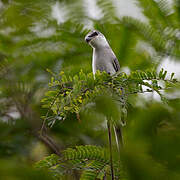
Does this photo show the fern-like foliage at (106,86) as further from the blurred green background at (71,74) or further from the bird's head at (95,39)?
the bird's head at (95,39)

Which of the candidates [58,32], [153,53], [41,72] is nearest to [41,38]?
[41,72]

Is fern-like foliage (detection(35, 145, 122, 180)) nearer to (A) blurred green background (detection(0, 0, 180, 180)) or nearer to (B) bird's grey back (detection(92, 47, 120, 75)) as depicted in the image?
(A) blurred green background (detection(0, 0, 180, 180))

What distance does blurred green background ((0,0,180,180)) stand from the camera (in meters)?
0.27

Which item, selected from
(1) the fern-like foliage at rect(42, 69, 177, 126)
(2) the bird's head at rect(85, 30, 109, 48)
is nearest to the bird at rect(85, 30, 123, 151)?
(2) the bird's head at rect(85, 30, 109, 48)

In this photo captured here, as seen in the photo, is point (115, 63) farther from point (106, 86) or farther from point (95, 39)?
point (106, 86)

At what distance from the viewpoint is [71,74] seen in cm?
135

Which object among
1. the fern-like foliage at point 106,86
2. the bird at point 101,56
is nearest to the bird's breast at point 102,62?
the bird at point 101,56

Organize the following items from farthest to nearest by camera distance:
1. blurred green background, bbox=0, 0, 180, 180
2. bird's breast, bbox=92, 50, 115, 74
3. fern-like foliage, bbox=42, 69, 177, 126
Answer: bird's breast, bbox=92, 50, 115, 74 → fern-like foliage, bbox=42, 69, 177, 126 → blurred green background, bbox=0, 0, 180, 180

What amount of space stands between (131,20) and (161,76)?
3.56 feet

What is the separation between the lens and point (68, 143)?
37.6 inches

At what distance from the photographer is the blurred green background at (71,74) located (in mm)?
271

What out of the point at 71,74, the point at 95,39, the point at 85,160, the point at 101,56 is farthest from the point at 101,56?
the point at 85,160

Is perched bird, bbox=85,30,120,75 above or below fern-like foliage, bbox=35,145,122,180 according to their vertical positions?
above

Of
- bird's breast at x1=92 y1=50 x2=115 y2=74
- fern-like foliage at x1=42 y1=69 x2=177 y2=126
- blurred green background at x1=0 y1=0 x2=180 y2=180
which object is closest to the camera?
blurred green background at x1=0 y1=0 x2=180 y2=180
